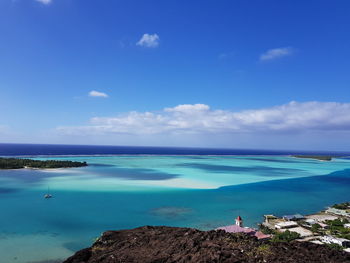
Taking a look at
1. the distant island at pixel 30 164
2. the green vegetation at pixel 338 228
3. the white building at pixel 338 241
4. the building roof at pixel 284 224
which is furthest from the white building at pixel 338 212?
the distant island at pixel 30 164

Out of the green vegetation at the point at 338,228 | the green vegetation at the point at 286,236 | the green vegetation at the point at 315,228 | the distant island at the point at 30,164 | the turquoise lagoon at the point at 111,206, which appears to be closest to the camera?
the turquoise lagoon at the point at 111,206

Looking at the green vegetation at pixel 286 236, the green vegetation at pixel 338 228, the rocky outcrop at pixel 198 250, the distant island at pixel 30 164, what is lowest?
the green vegetation at pixel 338 228

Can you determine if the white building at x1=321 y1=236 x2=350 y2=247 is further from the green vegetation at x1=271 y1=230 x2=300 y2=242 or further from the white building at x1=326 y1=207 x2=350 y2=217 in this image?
the white building at x1=326 y1=207 x2=350 y2=217

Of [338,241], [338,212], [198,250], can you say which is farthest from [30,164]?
[198,250]

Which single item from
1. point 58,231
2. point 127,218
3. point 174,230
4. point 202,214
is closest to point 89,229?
point 58,231

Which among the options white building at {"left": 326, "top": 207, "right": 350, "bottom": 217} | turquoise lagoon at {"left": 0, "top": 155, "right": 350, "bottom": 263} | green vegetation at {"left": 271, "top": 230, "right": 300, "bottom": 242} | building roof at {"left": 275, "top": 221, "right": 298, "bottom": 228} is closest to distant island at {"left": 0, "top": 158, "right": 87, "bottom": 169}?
turquoise lagoon at {"left": 0, "top": 155, "right": 350, "bottom": 263}

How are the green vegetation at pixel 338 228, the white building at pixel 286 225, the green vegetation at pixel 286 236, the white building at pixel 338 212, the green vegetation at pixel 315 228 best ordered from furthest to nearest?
the white building at pixel 338 212 → the white building at pixel 286 225 → the green vegetation at pixel 315 228 → the green vegetation at pixel 338 228 → the green vegetation at pixel 286 236

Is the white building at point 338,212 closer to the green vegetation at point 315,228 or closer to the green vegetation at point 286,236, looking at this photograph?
the green vegetation at point 315,228

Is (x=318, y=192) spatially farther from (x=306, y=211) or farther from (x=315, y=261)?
(x=315, y=261)

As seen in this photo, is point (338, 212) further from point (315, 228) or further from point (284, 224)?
point (284, 224)
